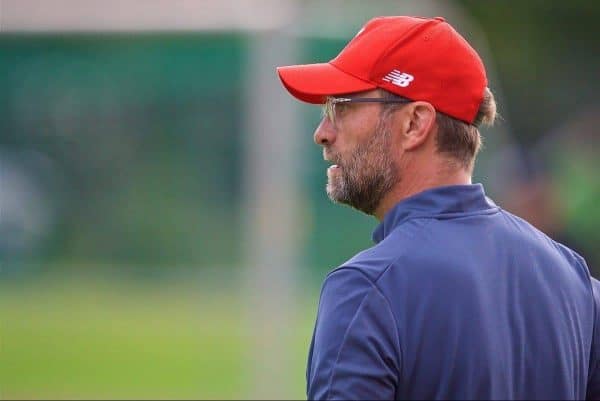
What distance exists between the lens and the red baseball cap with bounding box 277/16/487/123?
2.49 m

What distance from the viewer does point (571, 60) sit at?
16.3 metres

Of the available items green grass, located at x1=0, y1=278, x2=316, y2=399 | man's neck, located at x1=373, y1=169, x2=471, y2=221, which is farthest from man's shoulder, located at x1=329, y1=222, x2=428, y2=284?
green grass, located at x1=0, y1=278, x2=316, y2=399

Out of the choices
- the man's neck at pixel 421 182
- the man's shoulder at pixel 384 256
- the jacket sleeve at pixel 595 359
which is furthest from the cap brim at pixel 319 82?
the jacket sleeve at pixel 595 359

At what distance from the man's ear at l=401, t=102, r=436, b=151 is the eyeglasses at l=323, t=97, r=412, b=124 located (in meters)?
0.03

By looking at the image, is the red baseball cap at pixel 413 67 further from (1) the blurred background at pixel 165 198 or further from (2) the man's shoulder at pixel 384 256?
(1) the blurred background at pixel 165 198

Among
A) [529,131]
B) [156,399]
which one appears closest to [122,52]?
[156,399]

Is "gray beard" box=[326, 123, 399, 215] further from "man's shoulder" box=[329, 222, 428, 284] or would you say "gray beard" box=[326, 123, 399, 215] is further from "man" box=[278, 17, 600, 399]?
"man's shoulder" box=[329, 222, 428, 284]

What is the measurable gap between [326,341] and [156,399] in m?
5.82

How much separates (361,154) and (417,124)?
151mm

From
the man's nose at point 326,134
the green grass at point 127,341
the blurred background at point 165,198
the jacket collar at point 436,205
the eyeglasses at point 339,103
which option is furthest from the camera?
the green grass at point 127,341

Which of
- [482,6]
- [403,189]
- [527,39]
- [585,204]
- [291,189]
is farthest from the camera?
[482,6]

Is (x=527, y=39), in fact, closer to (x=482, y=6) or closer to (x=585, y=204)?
(x=482, y=6)

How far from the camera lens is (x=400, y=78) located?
2.49 metres

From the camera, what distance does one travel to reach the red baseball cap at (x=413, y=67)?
2.49 metres
